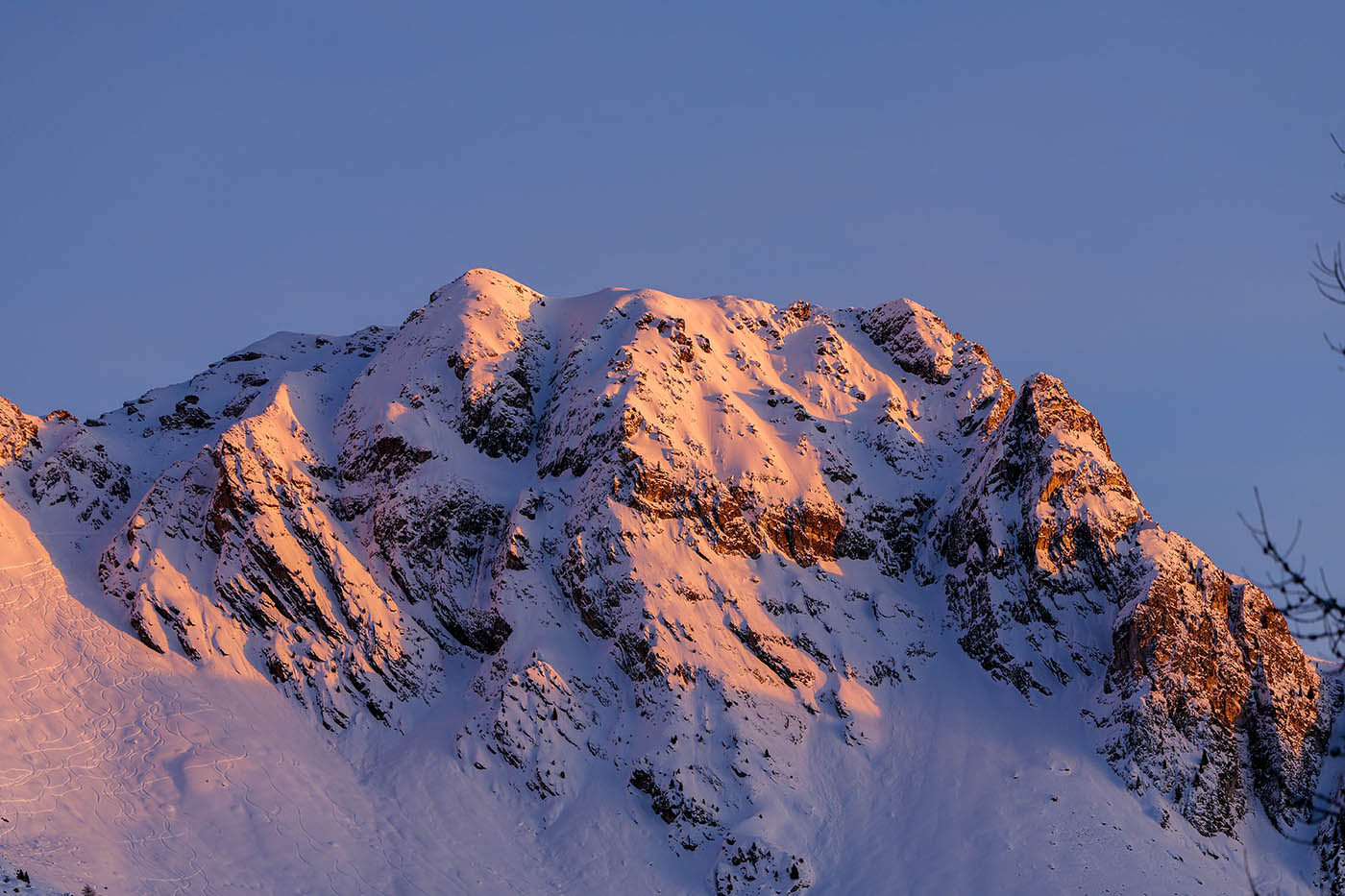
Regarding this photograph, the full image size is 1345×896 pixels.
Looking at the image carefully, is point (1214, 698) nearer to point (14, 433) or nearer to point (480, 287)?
point (480, 287)

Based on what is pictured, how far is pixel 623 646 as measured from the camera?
92375 mm

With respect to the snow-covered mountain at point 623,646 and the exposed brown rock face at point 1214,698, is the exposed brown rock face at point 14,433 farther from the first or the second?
the exposed brown rock face at point 1214,698

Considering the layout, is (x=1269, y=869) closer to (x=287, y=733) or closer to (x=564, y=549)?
(x=564, y=549)

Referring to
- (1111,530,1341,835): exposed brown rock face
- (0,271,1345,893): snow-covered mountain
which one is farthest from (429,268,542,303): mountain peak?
(1111,530,1341,835): exposed brown rock face

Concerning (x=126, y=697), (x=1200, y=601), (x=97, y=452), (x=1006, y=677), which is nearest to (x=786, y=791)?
(x=1006, y=677)

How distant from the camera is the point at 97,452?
4190 inches

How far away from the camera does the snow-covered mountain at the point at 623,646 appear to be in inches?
3118

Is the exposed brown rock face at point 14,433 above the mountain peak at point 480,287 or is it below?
below

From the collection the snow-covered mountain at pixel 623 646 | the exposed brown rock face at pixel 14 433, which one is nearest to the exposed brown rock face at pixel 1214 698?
the snow-covered mountain at pixel 623 646

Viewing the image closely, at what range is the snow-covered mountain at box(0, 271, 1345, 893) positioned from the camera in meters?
79.2

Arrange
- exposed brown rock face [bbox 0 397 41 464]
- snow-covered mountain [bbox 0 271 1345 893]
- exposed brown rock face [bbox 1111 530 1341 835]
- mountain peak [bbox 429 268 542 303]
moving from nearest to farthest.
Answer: snow-covered mountain [bbox 0 271 1345 893]
exposed brown rock face [bbox 1111 530 1341 835]
exposed brown rock face [bbox 0 397 41 464]
mountain peak [bbox 429 268 542 303]

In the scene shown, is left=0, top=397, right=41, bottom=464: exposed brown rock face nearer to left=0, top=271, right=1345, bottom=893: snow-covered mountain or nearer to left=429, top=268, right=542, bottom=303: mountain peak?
left=0, top=271, right=1345, bottom=893: snow-covered mountain

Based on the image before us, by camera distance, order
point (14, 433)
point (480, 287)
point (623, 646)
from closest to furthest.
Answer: point (623, 646) < point (14, 433) < point (480, 287)

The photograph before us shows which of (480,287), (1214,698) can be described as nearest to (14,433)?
(480,287)
